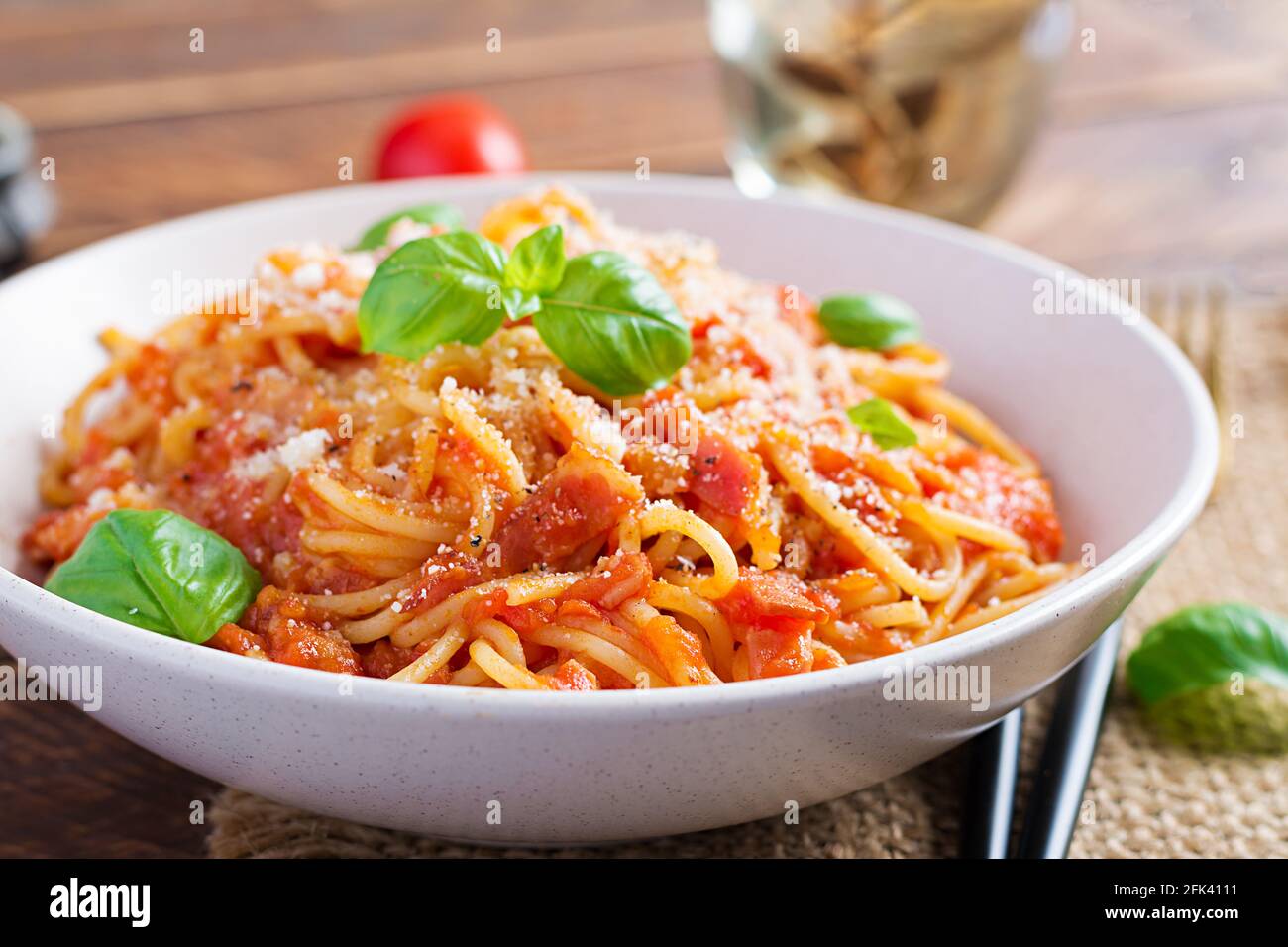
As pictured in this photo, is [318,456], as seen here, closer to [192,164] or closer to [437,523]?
[437,523]

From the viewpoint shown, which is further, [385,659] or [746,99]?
[746,99]

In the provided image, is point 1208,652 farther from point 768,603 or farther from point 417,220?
point 417,220

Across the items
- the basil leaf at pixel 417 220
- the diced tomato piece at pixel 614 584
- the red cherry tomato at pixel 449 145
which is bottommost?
the diced tomato piece at pixel 614 584

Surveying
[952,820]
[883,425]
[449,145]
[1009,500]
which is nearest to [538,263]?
[883,425]

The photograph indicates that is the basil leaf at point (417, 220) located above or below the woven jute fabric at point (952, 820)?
above

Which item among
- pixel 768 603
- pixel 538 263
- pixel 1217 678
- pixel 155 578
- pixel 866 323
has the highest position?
pixel 538 263

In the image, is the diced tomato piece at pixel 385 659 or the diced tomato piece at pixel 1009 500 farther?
the diced tomato piece at pixel 1009 500

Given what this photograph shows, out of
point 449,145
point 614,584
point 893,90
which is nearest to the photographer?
point 614,584

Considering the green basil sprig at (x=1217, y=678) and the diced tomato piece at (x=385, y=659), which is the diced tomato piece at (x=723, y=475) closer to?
the diced tomato piece at (x=385, y=659)

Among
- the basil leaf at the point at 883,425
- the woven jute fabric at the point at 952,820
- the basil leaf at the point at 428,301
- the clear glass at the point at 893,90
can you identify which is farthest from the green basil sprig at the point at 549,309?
the clear glass at the point at 893,90
